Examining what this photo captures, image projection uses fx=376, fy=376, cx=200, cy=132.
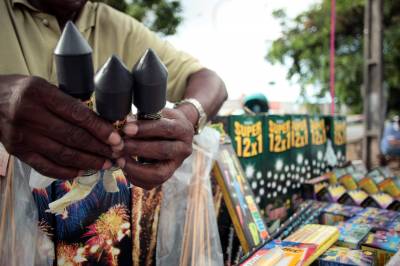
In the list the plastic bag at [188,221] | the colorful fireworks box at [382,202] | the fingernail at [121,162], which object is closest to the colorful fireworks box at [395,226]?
the colorful fireworks box at [382,202]

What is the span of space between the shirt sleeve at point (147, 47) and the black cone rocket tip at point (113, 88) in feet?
2.12

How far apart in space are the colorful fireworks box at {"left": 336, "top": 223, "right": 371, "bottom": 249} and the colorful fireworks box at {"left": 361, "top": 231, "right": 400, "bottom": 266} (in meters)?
0.03

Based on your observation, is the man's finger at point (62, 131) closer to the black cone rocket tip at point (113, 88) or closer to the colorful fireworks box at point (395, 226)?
the black cone rocket tip at point (113, 88)

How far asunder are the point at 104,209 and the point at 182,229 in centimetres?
25

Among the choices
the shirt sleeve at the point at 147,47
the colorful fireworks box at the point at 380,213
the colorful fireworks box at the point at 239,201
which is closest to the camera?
the shirt sleeve at the point at 147,47

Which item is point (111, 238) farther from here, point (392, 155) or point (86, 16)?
point (392, 155)

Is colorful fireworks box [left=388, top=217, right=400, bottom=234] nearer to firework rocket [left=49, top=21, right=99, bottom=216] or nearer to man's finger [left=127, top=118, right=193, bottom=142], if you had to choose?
man's finger [left=127, top=118, right=193, bottom=142]

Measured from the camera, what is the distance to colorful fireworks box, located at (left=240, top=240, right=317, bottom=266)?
1.14m

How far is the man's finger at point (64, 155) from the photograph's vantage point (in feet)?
2.11

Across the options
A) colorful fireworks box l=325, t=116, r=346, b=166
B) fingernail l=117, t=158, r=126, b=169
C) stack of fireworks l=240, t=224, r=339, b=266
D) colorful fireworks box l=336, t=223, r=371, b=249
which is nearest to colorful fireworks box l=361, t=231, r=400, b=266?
colorful fireworks box l=336, t=223, r=371, b=249

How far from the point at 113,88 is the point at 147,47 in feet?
2.34

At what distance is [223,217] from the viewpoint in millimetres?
1638

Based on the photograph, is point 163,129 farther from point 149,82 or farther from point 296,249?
point 296,249

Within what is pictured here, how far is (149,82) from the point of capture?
0.66m
